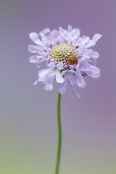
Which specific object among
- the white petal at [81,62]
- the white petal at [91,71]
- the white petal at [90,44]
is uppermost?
the white petal at [90,44]

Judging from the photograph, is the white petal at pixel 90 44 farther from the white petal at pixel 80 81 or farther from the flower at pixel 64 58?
the white petal at pixel 80 81

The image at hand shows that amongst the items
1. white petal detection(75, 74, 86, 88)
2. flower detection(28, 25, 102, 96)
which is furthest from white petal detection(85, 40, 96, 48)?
white petal detection(75, 74, 86, 88)

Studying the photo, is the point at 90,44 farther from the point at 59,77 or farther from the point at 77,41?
the point at 59,77

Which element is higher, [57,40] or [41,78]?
[57,40]

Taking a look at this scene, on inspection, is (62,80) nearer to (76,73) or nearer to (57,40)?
(76,73)

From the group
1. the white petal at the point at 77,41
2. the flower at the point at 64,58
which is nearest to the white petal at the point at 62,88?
the flower at the point at 64,58

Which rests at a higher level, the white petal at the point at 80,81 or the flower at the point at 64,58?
the flower at the point at 64,58

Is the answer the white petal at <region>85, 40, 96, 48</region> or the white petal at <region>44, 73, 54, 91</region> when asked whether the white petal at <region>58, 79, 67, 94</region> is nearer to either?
the white petal at <region>44, 73, 54, 91</region>

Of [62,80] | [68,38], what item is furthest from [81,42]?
[62,80]
